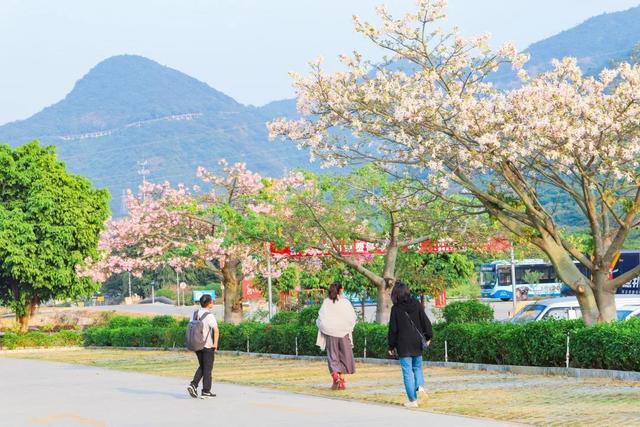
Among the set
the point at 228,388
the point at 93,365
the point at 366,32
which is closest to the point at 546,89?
the point at 366,32

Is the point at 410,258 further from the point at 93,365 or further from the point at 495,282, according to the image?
the point at 495,282

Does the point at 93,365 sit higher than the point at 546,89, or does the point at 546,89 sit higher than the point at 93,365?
the point at 546,89

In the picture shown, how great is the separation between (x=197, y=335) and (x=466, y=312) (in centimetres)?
915

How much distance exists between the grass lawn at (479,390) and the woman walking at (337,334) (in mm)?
342

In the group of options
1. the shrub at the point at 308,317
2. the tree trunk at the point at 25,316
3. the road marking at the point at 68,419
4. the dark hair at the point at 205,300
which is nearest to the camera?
the road marking at the point at 68,419

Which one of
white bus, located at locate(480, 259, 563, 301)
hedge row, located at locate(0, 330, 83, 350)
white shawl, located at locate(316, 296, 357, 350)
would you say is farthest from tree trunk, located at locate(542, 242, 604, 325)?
white bus, located at locate(480, 259, 563, 301)

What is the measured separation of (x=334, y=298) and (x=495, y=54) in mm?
6044

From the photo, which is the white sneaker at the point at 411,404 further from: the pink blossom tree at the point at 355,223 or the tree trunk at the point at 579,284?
the pink blossom tree at the point at 355,223

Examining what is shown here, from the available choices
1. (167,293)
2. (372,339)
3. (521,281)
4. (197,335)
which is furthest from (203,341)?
(167,293)

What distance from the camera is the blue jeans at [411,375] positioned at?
48.2 ft

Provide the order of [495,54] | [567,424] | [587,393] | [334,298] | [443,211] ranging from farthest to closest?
[443,211] → [495,54] → [334,298] → [587,393] → [567,424]

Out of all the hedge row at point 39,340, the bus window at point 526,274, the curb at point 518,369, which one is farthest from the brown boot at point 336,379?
the bus window at point 526,274

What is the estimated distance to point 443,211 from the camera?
88.4 feet

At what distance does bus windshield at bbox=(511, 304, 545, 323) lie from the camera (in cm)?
2753
